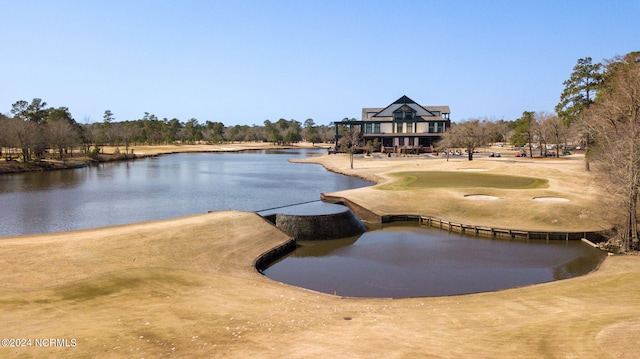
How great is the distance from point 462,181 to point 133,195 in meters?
45.5

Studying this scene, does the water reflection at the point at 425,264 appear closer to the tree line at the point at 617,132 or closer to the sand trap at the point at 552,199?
the tree line at the point at 617,132

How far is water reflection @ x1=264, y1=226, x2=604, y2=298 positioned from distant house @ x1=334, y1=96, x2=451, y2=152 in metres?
88.1

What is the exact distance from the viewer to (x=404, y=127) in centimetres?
12938

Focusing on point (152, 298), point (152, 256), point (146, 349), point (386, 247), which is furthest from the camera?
point (386, 247)

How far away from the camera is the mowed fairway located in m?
14.1

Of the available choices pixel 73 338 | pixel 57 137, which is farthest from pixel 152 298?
pixel 57 137

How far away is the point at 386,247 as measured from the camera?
36000 mm

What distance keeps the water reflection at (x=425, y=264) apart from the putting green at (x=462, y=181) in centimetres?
1844

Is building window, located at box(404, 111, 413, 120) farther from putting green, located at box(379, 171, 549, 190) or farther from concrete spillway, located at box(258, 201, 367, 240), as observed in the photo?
concrete spillway, located at box(258, 201, 367, 240)

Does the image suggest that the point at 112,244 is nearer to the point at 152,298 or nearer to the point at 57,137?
the point at 152,298

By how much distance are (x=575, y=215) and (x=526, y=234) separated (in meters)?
7.18

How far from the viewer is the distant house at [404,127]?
127m

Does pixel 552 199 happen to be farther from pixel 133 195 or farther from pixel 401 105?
pixel 401 105

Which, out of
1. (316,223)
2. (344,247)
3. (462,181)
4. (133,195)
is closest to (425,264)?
(344,247)
